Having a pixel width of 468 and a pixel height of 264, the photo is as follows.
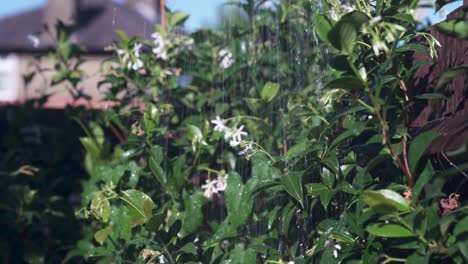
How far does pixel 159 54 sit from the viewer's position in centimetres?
266

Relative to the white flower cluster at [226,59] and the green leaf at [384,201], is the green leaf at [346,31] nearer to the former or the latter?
the green leaf at [384,201]

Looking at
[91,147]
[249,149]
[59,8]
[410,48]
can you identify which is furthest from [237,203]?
[59,8]

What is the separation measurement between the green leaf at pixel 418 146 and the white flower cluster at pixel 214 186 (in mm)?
842

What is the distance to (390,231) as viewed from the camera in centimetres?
136

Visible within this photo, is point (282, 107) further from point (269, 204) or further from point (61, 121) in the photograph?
point (61, 121)

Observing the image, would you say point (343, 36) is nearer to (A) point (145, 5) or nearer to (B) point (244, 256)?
(B) point (244, 256)

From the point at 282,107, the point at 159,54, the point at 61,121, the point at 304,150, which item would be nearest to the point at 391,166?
the point at 304,150

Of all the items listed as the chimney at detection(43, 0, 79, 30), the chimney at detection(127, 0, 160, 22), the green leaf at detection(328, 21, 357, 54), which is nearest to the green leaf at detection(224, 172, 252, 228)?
the green leaf at detection(328, 21, 357, 54)

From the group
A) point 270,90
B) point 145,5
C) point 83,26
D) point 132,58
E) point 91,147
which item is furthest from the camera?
point 145,5

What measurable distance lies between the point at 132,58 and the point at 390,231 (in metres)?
1.45

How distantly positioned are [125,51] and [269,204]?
924mm

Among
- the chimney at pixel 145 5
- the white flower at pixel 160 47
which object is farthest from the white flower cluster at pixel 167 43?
the chimney at pixel 145 5

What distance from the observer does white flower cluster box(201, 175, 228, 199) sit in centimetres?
221

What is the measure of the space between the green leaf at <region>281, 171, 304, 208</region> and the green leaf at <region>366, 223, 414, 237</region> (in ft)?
1.00
